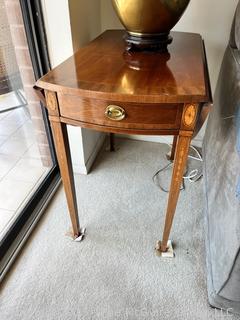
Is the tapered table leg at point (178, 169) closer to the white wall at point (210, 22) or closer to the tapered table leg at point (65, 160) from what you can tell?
the tapered table leg at point (65, 160)

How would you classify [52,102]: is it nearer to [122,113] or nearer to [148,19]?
[122,113]

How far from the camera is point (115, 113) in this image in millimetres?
732

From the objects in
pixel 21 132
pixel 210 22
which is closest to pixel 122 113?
pixel 210 22

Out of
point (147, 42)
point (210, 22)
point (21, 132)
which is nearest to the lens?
point (147, 42)

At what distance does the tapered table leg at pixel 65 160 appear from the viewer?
0.85 metres

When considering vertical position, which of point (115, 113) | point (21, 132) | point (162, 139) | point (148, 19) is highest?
point (148, 19)

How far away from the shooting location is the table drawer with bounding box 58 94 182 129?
0.71 metres

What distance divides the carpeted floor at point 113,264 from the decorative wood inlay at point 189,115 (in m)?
0.64

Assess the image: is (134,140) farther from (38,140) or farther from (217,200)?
(217,200)

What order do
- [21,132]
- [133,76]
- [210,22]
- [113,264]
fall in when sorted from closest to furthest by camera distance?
[133,76] → [113,264] → [210,22] → [21,132]

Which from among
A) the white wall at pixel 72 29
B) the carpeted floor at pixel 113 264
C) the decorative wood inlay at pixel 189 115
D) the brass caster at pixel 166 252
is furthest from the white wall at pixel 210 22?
the brass caster at pixel 166 252

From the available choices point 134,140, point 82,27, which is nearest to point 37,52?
point 82,27

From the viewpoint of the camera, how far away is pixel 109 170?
154 cm

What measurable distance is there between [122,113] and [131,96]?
0.22 ft
